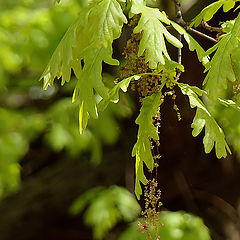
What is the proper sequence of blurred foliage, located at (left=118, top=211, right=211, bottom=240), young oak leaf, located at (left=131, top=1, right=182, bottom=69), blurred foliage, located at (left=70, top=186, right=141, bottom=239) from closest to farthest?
young oak leaf, located at (left=131, top=1, right=182, bottom=69) → blurred foliage, located at (left=118, top=211, right=211, bottom=240) → blurred foliage, located at (left=70, top=186, right=141, bottom=239)

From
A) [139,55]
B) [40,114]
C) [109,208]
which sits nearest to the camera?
[139,55]

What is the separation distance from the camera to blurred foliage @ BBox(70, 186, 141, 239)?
3.12 m

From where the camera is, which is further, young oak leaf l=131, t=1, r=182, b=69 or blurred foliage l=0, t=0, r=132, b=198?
blurred foliage l=0, t=0, r=132, b=198

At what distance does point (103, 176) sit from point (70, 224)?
0.51 metres

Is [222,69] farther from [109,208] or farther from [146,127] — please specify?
[109,208]

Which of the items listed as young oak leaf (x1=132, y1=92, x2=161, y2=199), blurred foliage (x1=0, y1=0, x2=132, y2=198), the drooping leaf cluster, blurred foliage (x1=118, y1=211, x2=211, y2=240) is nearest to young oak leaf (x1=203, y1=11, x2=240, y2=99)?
the drooping leaf cluster

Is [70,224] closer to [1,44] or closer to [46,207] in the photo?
[46,207]

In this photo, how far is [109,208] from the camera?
3.16m

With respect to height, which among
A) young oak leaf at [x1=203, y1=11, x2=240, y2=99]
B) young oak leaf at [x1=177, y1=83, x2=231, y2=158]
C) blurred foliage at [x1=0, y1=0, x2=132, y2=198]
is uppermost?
young oak leaf at [x1=203, y1=11, x2=240, y2=99]

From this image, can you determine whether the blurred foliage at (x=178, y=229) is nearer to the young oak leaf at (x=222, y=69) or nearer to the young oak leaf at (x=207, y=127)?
the young oak leaf at (x=207, y=127)

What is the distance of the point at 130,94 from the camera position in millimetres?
3012

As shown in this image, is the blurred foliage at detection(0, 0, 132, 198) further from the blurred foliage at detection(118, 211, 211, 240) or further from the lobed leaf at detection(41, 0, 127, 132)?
the lobed leaf at detection(41, 0, 127, 132)

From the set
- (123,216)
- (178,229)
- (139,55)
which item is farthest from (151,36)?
(123,216)

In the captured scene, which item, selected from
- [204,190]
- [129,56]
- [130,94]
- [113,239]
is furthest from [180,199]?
[129,56]
